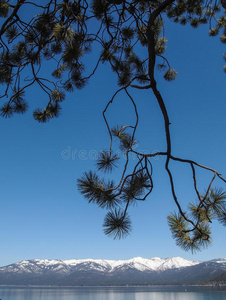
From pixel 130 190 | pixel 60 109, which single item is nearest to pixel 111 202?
Result: pixel 130 190

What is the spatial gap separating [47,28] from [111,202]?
→ 7.88 feet

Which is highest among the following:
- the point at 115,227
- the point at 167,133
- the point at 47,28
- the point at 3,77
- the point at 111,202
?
the point at 47,28

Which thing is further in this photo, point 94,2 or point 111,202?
point 94,2

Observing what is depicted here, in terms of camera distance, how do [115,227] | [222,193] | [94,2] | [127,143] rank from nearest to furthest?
[222,193], [115,227], [127,143], [94,2]

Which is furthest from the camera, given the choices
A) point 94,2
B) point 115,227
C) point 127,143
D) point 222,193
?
point 94,2

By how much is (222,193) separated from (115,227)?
3.69 feet

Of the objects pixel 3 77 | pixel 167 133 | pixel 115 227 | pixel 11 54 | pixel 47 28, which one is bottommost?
pixel 115 227

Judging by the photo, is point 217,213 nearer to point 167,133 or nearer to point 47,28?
point 167,133

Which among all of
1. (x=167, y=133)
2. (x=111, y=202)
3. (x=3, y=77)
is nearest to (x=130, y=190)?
(x=111, y=202)

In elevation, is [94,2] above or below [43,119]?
above

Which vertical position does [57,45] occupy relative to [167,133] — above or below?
above

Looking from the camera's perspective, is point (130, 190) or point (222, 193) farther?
point (130, 190)

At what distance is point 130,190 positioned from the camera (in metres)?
2.77

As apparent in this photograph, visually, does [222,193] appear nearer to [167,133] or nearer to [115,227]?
[167,133]
